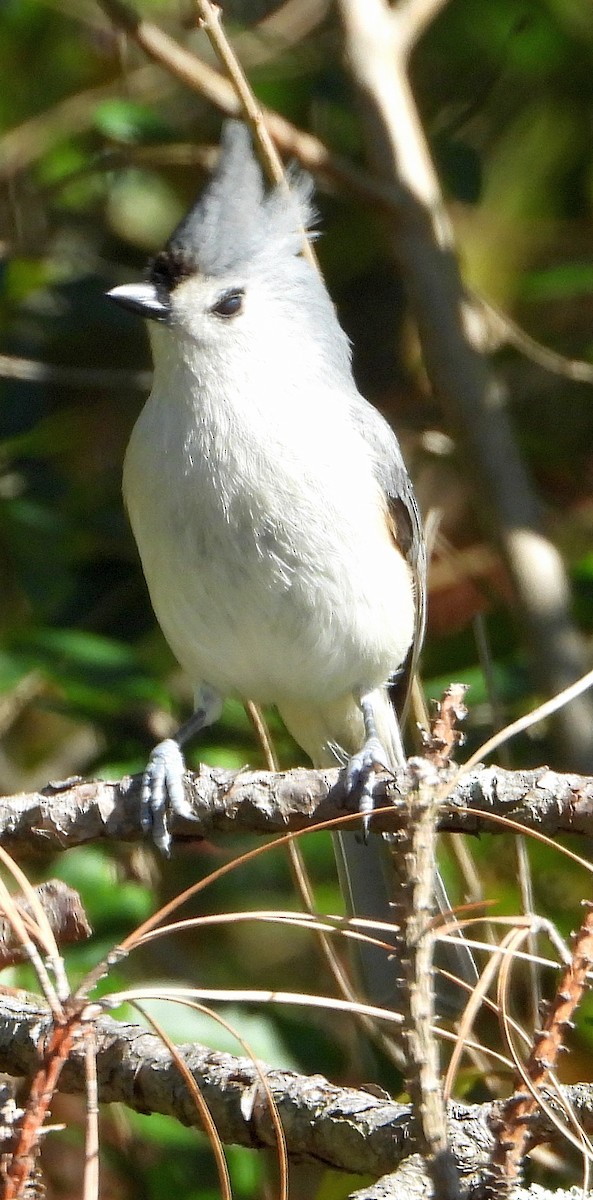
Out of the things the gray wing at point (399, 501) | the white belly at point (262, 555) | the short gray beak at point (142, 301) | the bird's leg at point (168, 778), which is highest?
the short gray beak at point (142, 301)

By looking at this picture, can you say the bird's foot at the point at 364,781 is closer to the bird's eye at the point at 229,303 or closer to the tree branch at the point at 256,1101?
the tree branch at the point at 256,1101

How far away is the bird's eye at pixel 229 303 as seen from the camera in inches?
83.3

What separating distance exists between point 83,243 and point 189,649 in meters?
1.31

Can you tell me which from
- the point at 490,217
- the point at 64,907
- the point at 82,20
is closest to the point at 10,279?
the point at 82,20

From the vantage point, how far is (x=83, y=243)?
308 centimetres

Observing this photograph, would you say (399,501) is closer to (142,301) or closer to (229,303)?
(229,303)

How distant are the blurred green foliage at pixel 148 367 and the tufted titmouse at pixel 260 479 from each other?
194 millimetres

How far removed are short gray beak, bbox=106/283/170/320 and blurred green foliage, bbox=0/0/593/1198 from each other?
561 millimetres

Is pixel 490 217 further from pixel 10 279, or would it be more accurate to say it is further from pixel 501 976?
pixel 501 976

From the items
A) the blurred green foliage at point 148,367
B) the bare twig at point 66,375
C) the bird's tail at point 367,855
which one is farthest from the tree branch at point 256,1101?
the bare twig at point 66,375

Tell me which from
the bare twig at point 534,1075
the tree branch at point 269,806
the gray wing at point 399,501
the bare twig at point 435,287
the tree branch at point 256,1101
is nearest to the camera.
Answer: the bare twig at point 534,1075

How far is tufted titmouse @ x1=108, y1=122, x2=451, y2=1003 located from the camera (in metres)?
2.04

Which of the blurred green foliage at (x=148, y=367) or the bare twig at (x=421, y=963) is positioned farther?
the blurred green foliage at (x=148, y=367)

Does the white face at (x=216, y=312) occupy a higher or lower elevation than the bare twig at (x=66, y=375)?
lower
